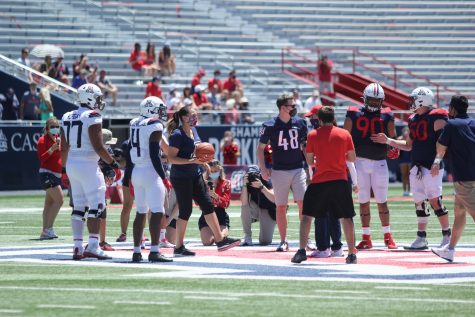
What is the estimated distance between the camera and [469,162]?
13719 millimetres

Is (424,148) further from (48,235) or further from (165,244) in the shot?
(48,235)

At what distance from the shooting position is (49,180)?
749 inches

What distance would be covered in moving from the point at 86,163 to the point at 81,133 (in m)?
0.34

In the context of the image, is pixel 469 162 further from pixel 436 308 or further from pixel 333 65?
pixel 333 65


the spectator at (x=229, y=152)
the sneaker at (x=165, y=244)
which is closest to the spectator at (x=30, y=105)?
the spectator at (x=229, y=152)

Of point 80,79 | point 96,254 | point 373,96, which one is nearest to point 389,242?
point 373,96

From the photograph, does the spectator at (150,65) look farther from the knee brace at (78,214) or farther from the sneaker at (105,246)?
the knee brace at (78,214)

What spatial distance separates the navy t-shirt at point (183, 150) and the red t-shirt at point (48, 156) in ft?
14.4

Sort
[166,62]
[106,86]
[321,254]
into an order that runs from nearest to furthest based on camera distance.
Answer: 1. [321,254]
2. [106,86]
3. [166,62]

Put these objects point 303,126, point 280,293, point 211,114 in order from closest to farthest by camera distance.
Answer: point 280,293, point 303,126, point 211,114

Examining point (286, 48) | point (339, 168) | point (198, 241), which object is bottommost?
point (198, 241)

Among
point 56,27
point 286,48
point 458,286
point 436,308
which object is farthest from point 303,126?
point 286,48

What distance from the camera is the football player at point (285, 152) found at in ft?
52.2

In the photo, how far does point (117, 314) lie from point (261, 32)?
3414 cm
